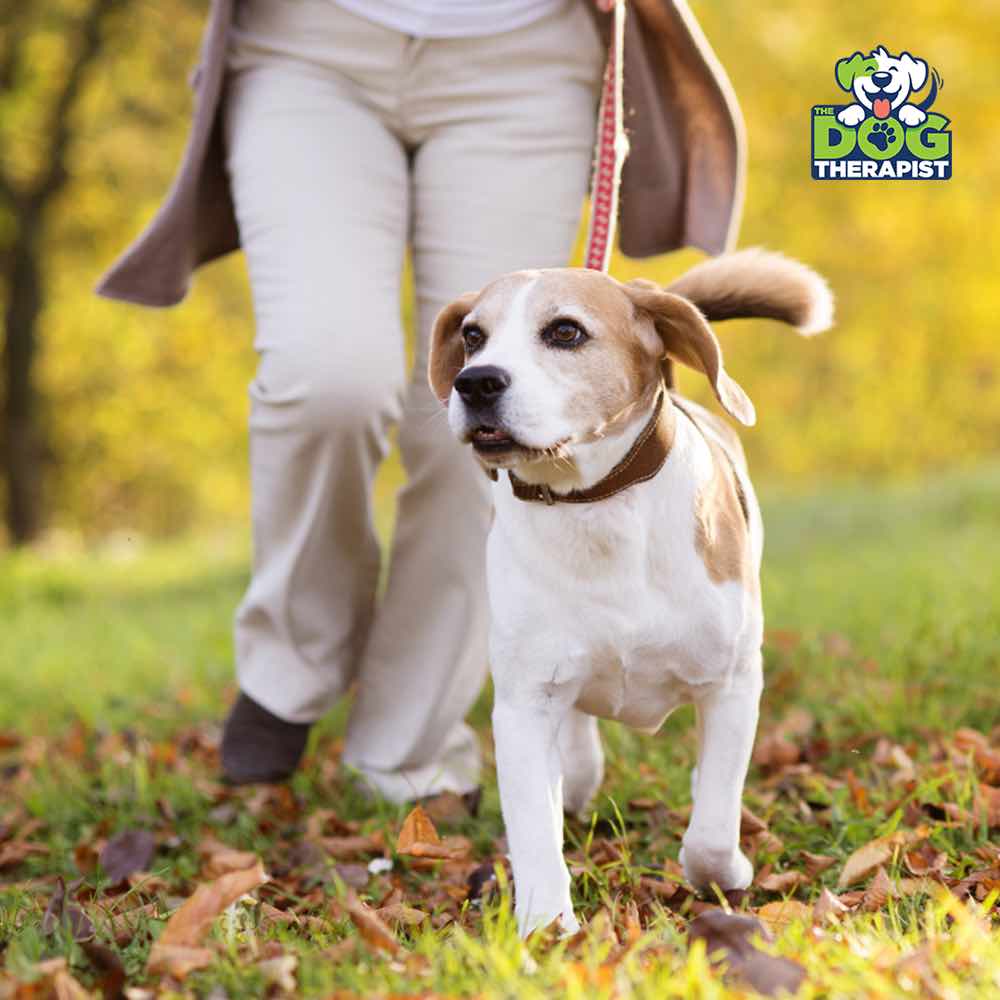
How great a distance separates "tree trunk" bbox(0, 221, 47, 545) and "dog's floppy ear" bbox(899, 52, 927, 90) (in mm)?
9174

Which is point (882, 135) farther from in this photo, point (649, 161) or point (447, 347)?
point (447, 347)

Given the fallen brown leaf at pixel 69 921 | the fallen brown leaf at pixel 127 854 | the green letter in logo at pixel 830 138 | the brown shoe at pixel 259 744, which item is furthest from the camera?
the green letter in logo at pixel 830 138

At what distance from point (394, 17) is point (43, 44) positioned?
1006 cm

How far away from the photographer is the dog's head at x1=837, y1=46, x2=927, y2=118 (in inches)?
159

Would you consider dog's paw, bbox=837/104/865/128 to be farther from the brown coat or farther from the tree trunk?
the tree trunk

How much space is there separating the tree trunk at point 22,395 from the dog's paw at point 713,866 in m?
10.3

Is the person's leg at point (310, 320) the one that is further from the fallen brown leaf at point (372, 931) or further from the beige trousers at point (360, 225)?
the fallen brown leaf at point (372, 931)

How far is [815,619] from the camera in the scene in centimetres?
546

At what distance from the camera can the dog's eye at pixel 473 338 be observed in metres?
2.67

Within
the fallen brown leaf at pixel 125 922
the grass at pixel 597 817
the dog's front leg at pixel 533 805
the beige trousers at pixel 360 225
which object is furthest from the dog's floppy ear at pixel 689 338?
the fallen brown leaf at pixel 125 922

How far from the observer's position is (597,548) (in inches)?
101

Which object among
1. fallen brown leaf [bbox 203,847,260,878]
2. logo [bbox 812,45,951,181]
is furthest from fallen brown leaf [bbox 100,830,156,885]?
logo [bbox 812,45,951,181]

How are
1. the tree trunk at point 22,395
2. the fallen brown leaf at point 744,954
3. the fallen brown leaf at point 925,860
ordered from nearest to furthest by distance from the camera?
1. the fallen brown leaf at point 744,954
2. the fallen brown leaf at point 925,860
3. the tree trunk at point 22,395

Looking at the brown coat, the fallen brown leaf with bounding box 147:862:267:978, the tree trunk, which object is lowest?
the tree trunk
